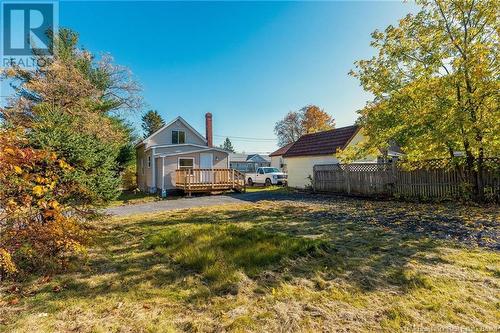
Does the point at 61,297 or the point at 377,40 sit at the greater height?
the point at 377,40

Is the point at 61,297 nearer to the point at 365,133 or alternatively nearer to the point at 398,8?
the point at 365,133

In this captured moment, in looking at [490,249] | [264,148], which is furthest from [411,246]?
[264,148]

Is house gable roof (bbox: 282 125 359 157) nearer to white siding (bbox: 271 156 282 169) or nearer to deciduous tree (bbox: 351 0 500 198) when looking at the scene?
deciduous tree (bbox: 351 0 500 198)

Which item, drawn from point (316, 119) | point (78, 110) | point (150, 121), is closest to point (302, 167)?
point (78, 110)

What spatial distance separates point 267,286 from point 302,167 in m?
16.2

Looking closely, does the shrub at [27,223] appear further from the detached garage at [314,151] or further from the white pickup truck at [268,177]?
the white pickup truck at [268,177]

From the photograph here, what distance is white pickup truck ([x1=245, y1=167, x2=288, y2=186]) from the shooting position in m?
24.1

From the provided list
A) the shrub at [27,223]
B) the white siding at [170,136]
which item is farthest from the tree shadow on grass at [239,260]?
the white siding at [170,136]

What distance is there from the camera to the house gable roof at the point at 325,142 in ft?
55.1

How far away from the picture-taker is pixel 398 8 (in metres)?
10.7

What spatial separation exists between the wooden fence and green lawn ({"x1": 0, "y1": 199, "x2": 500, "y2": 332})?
5.20 meters

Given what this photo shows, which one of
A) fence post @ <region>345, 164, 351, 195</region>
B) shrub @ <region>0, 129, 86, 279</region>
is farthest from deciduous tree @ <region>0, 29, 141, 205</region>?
fence post @ <region>345, 164, 351, 195</region>

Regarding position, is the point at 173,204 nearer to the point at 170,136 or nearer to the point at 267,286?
the point at 170,136

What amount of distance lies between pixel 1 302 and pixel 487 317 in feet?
17.6
